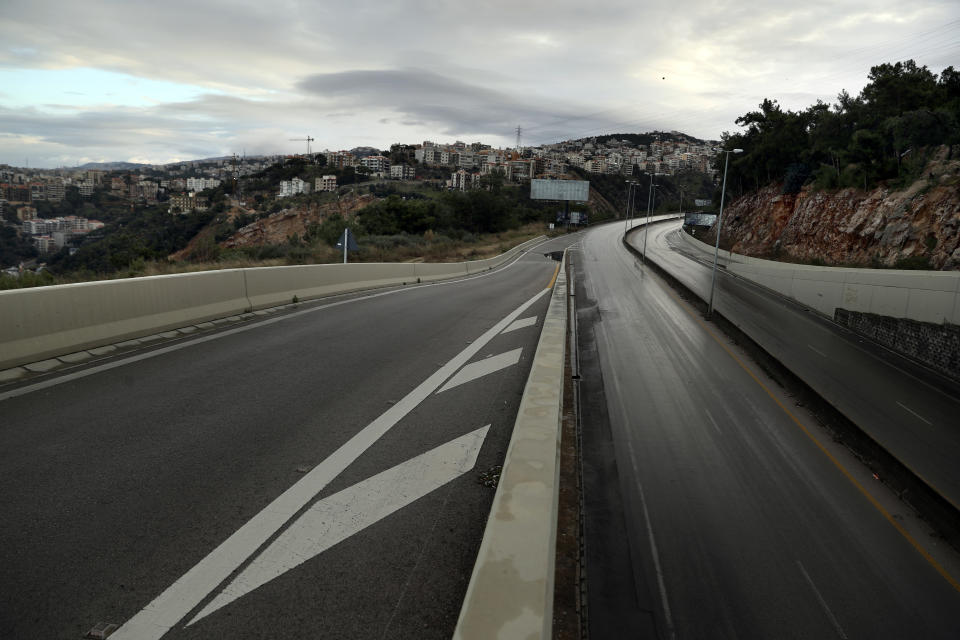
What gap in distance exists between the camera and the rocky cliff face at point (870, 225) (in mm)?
29078

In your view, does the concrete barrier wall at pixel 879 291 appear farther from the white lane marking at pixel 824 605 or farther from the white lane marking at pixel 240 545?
the white lane marking at pixel 240 545

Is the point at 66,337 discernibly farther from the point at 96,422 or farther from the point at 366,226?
the point at 366,226

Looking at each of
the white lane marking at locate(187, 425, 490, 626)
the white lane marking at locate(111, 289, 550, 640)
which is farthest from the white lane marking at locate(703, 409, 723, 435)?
the white lane marking at locate(111, 289, 550, 640)

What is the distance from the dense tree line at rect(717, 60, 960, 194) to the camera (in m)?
36.6

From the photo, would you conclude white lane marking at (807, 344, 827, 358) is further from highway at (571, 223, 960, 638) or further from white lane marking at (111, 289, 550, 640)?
white lane marking at (111, 289, 550, 640)

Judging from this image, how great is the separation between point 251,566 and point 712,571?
13.0 ft

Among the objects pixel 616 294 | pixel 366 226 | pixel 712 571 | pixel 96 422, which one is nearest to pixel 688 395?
pixel 712 571

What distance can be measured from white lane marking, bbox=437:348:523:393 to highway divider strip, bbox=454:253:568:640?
2121 millimetres

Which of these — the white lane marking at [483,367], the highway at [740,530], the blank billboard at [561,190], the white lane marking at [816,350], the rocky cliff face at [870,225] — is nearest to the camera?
the highway at [740,530]

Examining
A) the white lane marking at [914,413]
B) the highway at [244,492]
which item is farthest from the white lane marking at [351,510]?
the white lane marking at [914,413]

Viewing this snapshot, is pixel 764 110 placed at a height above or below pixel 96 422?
above

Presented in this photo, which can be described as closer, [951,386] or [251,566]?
[251,566]

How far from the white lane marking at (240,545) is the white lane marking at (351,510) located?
114 mm

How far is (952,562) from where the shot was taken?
18.7 feet
